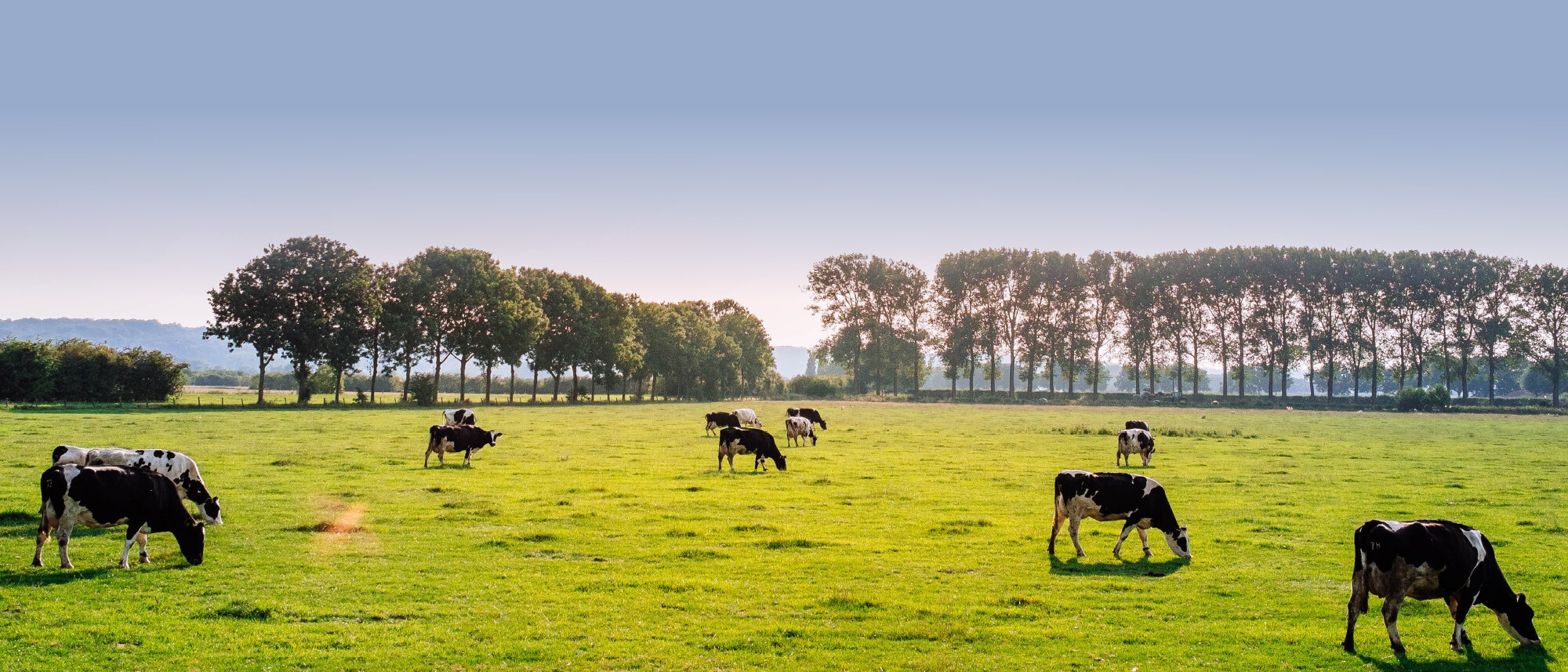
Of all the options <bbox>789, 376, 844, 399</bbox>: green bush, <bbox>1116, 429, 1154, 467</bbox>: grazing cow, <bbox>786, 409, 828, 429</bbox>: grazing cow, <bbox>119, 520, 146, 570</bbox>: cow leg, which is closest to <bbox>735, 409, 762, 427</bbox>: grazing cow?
<bbox>786, 409, 828, 429</bbox>: grazing cow

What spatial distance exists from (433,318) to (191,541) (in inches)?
2967

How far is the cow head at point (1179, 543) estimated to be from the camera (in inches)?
647

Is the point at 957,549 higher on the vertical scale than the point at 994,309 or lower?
lower

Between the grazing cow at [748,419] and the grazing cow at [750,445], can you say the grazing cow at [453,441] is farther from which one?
the grazing cow at [748,419]

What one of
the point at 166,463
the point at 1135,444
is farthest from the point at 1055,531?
the point at 1135,444

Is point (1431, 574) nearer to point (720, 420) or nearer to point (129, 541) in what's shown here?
point (129, 541)

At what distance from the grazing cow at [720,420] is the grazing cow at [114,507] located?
36.1 m

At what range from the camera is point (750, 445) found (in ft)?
103

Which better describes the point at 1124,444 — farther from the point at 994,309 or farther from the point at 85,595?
the point at 994,309

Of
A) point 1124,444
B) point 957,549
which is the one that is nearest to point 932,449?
point 1124,444

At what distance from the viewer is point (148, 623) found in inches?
451

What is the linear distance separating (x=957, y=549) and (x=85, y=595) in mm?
14566

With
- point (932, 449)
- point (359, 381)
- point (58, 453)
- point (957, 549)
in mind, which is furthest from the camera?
point (359, 381)

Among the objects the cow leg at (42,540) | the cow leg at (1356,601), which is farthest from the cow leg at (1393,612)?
the cow leg at (42,540)
